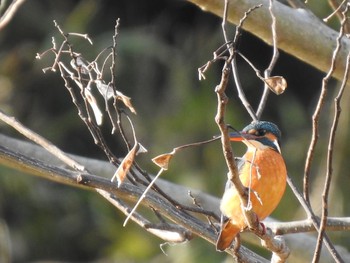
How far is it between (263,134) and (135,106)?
505 centimetres

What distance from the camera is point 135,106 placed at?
8.95m

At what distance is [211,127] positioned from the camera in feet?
27.4

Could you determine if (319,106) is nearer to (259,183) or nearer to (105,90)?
(105,90)

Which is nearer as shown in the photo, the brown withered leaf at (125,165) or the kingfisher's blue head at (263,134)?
the brown withered leaf at (125,165)

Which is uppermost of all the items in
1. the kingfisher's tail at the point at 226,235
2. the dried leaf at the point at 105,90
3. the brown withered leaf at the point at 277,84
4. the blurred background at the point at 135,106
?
the brown withered leaf at the point at 277,84

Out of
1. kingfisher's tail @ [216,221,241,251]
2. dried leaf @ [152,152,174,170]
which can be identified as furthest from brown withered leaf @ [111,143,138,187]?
kingfisher's tail @ [216,221,241,251]

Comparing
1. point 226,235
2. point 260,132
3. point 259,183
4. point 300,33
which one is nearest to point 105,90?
point 226,235

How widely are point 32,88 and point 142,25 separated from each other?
Result: 1164 millimetres

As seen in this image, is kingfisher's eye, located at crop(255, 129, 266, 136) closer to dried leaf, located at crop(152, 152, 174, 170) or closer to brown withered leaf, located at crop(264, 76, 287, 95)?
brown withered leaf, located at crop(264, 76, 287, 95)

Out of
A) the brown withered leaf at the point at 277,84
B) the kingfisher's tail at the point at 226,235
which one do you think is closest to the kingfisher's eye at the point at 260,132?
the kingfisher's tail at the point at 226,235

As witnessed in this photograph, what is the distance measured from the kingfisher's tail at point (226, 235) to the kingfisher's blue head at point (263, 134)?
1.55 ft

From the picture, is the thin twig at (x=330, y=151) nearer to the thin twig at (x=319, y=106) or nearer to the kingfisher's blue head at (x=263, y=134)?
the thin twig at (x=319, y=106)

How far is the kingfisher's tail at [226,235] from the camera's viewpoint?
3.25 meters

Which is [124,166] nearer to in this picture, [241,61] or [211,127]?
[211,127]
